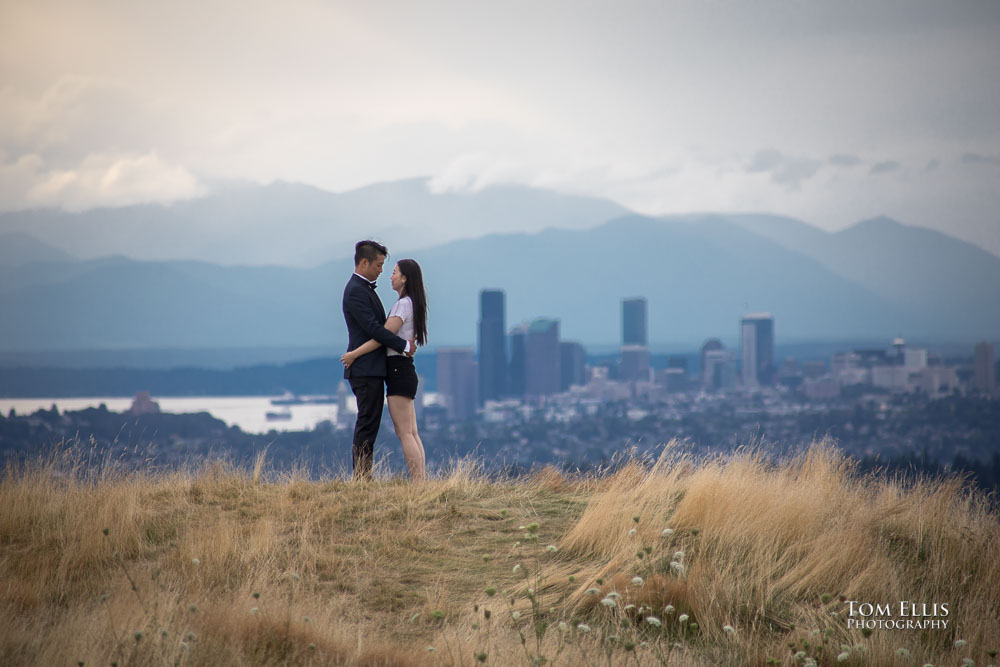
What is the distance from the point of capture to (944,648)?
17.8 ft

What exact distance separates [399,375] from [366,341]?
0.46 m

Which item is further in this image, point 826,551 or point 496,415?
point 496,415

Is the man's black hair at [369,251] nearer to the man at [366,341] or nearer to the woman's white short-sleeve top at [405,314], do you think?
the man at [366,341]

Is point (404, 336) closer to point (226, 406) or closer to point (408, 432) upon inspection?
point (408, 432)

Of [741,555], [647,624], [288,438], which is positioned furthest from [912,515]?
[288,438]

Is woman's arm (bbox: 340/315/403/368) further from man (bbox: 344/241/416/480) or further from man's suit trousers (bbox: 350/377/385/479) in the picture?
man's suit trousers (bbox: 350/377/385/479)

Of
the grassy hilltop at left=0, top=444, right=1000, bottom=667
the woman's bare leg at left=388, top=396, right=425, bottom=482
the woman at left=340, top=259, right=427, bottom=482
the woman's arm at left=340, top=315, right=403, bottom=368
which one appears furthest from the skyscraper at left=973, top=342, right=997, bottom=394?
the woman's arm at left=340, top=315, right=403, bottom=368

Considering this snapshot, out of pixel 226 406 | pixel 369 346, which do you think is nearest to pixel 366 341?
pixel 369 346

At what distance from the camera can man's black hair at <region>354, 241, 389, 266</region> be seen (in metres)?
8.10

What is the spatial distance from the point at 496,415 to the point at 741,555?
178124 millimetres

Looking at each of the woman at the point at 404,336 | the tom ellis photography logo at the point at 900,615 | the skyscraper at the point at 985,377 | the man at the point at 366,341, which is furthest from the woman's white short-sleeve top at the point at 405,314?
the skyscraper at the point at 985,377

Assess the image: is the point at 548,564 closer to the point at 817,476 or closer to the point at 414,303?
the point at 414,303

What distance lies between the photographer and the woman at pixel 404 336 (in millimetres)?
8078

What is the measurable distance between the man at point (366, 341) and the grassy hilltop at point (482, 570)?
537 millimetres
